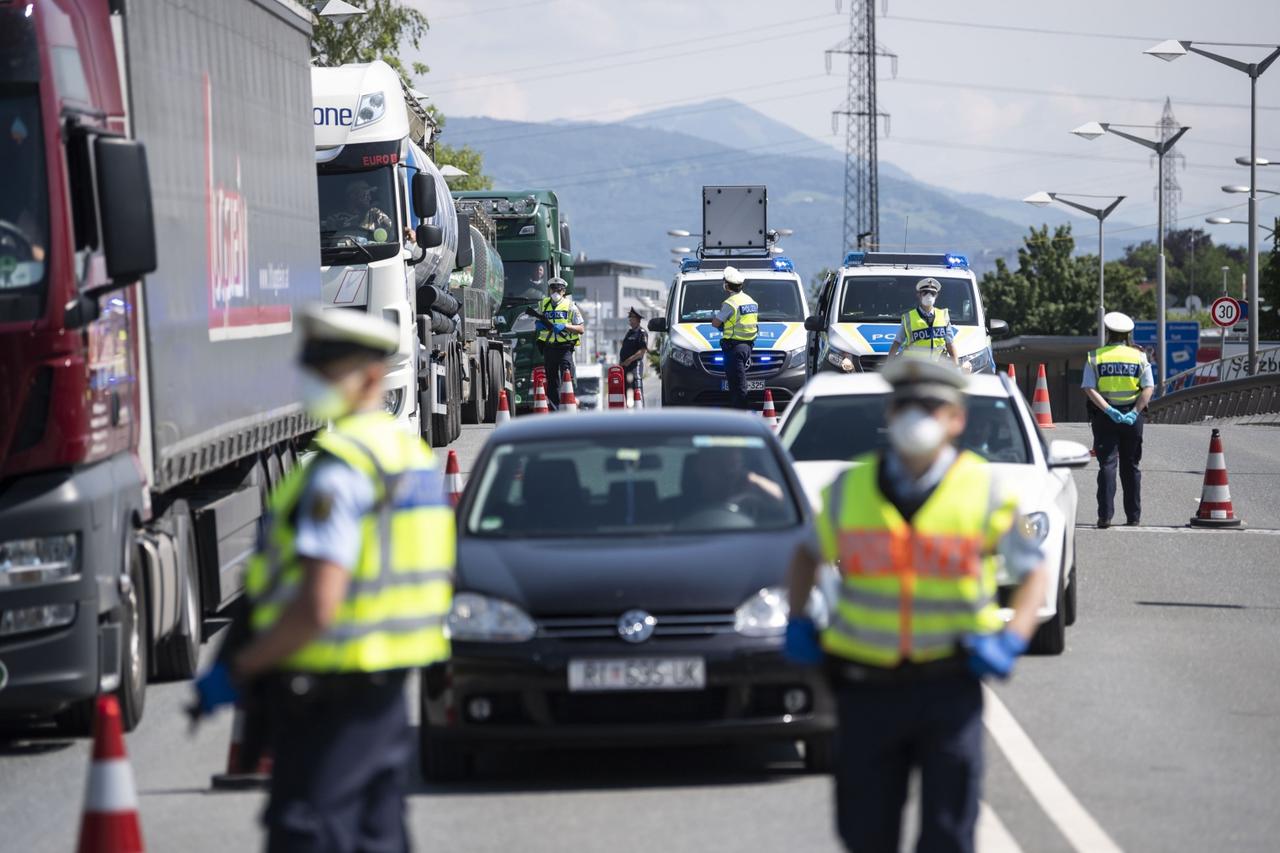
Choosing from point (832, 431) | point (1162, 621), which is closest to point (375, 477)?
point (832, 431)


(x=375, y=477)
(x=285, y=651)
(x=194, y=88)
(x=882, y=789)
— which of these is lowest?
(x=882, y=789)

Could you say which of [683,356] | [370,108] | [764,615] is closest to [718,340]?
[683,356]

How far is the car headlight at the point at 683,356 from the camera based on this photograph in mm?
29531

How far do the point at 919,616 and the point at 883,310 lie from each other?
21102 mm

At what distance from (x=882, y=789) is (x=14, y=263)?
504cm

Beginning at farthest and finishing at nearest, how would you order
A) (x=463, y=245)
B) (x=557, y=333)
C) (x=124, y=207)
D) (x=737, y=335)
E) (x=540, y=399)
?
1. (x=557, y=333)
2. (x=463, y=245)
3. (x=540, y=399)
4. (x=737, y=335)
5. (x=124, y=207)

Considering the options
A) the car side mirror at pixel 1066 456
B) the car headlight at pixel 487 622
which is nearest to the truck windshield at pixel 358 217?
the car side mirror at pixel 1066 456

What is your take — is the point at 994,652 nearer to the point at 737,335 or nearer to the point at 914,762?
the point at 914,762

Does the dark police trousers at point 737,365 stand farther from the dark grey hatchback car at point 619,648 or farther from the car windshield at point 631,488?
the dark grey hatchback car at point 619,648

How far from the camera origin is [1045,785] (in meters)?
7.98

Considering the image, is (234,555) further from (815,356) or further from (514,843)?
(815,356)

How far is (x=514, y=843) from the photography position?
23.6 ft

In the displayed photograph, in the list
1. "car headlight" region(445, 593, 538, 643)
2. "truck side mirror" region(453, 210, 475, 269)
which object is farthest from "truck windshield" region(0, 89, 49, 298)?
"truck side mirror" region(453, 210, 475, 269)

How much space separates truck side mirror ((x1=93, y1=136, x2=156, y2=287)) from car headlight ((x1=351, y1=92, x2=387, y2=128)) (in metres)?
11.6
